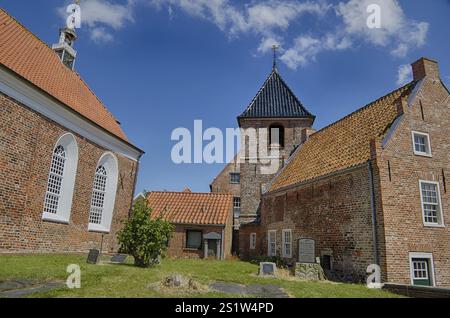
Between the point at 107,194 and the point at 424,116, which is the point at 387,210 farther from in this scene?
the point at 107,194

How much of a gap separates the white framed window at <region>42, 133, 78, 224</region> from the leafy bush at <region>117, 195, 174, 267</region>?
4.38 meters

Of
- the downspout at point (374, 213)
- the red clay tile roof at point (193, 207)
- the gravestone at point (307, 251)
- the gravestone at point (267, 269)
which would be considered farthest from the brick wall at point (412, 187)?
the red clay tile roof at point (193, 207)

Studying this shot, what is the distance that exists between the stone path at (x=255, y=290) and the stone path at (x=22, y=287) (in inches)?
171

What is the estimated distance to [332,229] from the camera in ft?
52.2

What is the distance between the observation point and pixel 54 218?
1567 centimetres

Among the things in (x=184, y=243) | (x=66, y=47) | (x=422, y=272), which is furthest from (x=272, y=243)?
(x=66, y=47)

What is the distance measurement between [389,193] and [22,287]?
43.7ft

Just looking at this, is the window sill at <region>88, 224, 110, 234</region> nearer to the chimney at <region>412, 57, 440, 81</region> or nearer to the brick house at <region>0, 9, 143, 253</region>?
the brick house at <region>0, 9, 143, 253</region>

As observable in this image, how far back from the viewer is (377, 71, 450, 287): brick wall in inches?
512

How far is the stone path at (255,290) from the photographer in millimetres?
8867

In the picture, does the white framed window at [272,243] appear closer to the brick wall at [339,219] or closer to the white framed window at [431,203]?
the brick wall at [339,219]

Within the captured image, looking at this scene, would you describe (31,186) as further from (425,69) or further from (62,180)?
(425,69)

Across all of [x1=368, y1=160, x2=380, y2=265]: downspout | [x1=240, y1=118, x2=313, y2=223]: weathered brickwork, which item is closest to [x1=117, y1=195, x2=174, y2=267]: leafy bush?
[x1=368, y1=160, x2=380, y2=265]: downspout
